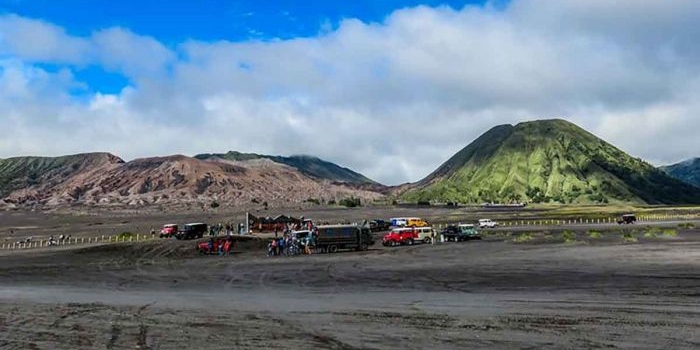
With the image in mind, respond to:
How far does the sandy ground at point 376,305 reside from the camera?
1398cm

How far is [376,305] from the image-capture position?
20.0m

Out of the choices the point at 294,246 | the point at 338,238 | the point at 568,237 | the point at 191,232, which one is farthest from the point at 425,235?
the point at 191,232

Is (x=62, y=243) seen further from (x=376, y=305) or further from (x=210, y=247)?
(x=376, y=305)

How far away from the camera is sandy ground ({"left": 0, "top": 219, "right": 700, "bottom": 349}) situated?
45.9 feet

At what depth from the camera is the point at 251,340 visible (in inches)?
559

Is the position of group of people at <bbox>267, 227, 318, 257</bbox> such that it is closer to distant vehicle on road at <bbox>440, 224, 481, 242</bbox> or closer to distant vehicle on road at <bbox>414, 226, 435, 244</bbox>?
distant vehicle on road at <bbox>414, 226, 435, 244</bbox>

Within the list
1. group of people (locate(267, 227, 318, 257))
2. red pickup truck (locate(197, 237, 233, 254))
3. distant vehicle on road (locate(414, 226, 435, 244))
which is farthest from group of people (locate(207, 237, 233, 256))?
distant vehicle on road (locate(414, 226, 435, 244))

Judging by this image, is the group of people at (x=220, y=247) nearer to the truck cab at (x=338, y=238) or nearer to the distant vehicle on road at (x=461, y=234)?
the truck cab at (x=338, y=238)

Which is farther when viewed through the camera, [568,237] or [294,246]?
[568,237]

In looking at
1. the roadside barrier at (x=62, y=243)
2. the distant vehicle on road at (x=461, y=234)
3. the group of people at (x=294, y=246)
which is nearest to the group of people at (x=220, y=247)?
the group of people at (x=294, y=246)

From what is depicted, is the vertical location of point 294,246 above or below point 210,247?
above

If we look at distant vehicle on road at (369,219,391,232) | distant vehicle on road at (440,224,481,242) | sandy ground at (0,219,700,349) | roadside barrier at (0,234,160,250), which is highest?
distant vehicle on road at (369,219,391,232)

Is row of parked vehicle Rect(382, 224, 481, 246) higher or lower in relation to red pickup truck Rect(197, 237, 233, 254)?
higher

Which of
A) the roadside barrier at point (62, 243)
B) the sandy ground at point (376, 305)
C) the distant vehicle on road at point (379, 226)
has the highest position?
the distant vehicle on road at point (379, 226)
